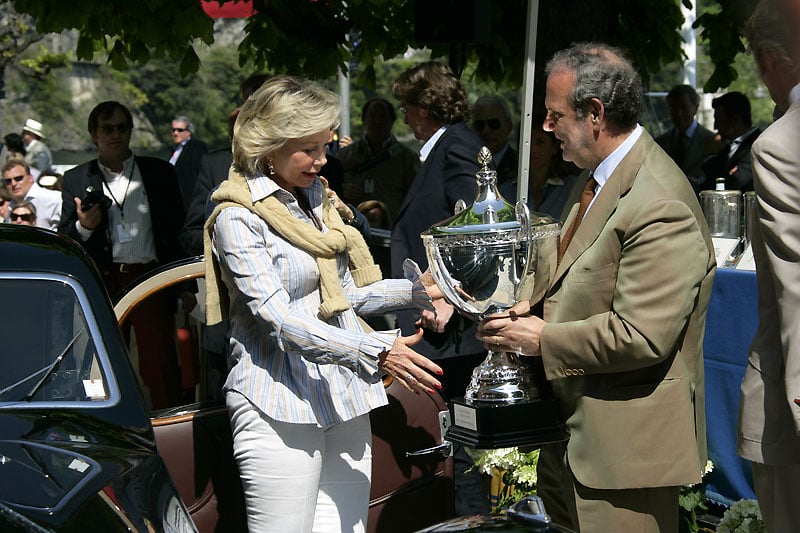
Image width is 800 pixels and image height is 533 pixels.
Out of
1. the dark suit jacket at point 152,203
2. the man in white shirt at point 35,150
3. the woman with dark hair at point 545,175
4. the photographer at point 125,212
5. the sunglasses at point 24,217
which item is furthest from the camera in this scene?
the man in white shirt at point 35,150

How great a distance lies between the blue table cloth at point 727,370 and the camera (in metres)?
4.77

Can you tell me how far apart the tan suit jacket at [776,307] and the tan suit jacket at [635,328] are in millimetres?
202

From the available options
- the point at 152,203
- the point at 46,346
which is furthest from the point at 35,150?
the point at 46,346

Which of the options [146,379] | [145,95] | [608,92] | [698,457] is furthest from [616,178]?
[145,95]

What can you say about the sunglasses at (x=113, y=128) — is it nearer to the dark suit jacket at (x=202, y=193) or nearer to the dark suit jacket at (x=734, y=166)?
A: the dark suit jacket at (x=202, y=193)

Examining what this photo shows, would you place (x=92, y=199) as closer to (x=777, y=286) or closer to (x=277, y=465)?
(x=277, y=465)

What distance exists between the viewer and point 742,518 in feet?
14.4

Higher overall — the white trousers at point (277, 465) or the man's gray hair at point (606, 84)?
the man's gray hair at point (606, 84)

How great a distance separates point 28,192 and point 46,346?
7058 mm

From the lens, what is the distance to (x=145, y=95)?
1484 inches

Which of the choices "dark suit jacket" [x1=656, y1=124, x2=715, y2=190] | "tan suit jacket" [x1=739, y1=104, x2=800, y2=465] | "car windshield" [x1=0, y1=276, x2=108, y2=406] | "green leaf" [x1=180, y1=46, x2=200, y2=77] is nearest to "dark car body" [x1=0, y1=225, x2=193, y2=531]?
"car windshield" [x1=0, y1=276, x2=108, y2=406]

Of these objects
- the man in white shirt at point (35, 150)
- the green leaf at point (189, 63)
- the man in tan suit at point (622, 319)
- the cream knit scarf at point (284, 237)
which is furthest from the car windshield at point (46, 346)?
the man in white shirt at point (35, 150)

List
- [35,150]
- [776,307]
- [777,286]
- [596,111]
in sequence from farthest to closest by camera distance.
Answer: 1. [35,150]
2. [596,111]
3. [776,307]
4. [777,286]

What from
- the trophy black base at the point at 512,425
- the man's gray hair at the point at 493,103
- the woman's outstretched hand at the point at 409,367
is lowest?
the trophy black base at the point at 512,425
